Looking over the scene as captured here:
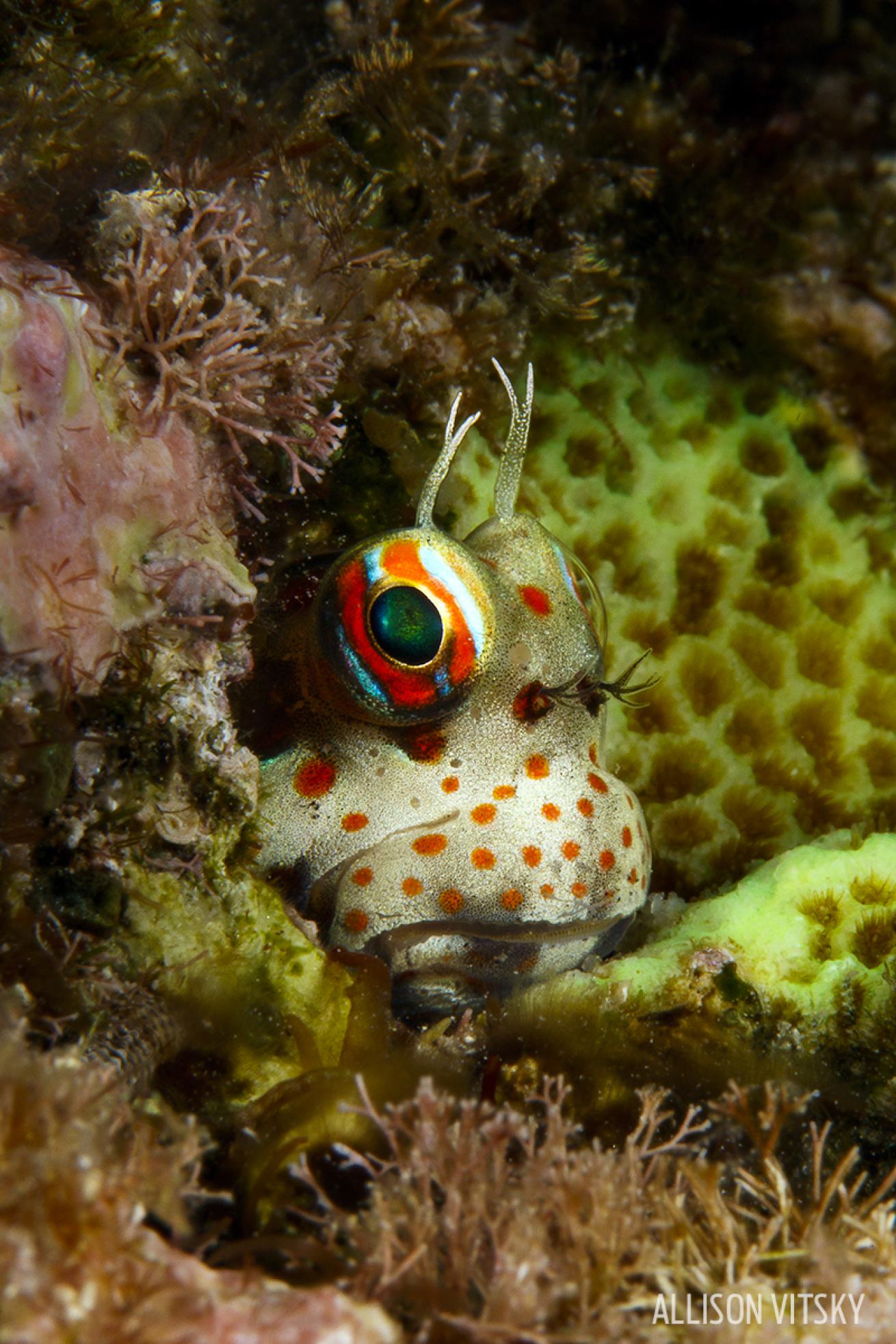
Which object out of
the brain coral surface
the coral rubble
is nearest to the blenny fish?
the brain coral surface

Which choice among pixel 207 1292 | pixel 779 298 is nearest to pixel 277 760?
pixel 207 1292

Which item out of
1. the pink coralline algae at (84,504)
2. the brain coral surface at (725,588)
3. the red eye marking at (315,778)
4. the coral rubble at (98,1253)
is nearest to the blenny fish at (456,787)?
the red eye marking at (315,778)

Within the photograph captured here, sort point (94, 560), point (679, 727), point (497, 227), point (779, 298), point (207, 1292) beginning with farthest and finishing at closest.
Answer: point (779, 298), point (679, 727), point (497, 227), point (94, 560), point (207, 1292)

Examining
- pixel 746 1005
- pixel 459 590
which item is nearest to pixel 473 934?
pixel 746 1005

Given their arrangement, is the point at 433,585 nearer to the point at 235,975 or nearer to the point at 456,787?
the point at 456,787

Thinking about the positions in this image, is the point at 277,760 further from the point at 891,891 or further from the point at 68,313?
the point at 891,891

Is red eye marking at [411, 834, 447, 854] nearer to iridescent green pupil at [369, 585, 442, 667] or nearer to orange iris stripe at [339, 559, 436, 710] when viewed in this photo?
orange iris stripe at [339, 559, 436, 710]

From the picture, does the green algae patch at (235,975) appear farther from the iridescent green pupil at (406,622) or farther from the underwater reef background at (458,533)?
the iridescent green pupil at (406,622)
